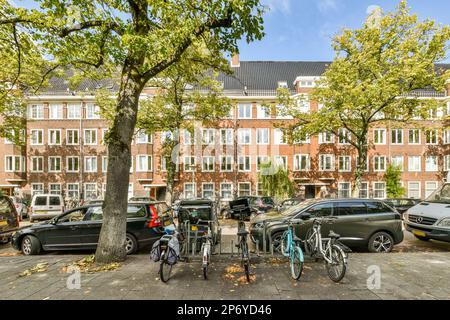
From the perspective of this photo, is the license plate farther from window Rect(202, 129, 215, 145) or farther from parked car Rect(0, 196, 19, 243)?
window Rect(202, 129, 215, 145)

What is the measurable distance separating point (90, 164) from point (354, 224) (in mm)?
29116

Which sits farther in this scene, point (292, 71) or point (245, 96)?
point (292, 71)

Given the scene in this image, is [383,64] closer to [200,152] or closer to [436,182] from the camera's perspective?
[200,152]

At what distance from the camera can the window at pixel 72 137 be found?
97.6ft

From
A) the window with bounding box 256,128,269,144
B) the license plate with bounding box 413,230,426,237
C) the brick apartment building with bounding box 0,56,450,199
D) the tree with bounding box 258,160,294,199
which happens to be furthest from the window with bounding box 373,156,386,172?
the license plate with bounding box 413,230,426,237

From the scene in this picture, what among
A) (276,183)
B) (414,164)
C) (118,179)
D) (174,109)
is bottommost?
(276,183)

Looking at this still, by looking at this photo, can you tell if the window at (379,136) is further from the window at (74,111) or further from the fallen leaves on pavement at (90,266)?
the window at (74,111)

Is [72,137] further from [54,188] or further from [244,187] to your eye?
[244,187]

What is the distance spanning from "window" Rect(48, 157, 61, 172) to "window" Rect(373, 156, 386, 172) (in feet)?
119

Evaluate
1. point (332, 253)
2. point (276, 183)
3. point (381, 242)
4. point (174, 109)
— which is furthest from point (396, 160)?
point (332, 253)

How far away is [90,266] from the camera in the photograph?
20.1 ft
